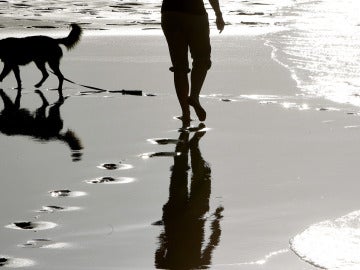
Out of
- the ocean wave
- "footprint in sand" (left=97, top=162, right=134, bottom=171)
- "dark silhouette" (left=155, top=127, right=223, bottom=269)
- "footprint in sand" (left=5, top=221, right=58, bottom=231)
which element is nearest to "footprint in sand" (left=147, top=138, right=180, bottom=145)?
"dark silhouette" (left=155, top=127, right=223, bottom=269)

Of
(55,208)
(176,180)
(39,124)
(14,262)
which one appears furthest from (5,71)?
(14,262)

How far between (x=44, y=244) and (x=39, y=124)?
4029 millimetres

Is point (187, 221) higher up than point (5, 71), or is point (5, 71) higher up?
point (187, 221)

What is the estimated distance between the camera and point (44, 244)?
429 centimetres

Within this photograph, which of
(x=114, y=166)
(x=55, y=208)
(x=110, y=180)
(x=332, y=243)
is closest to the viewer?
(x=332, y=243)

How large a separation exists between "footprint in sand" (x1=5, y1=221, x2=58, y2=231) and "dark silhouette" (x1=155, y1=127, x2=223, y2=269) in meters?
0.56

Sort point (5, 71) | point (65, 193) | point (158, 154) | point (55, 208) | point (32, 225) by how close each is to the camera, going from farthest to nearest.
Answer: point (5, 71)
point (158, 154)
point (65, 193)
point (55, 208)
point (32, 225)

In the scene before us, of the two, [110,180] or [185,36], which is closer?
[110,180]

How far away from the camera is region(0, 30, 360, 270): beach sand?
423 centimetres

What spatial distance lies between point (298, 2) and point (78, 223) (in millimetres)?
25358

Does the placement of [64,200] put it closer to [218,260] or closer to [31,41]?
[218,260]

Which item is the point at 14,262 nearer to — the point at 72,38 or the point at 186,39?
the point at 186,39

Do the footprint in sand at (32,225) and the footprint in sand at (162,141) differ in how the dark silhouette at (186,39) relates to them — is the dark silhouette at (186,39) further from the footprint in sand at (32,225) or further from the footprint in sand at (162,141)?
the footprint in sand at (32,225)

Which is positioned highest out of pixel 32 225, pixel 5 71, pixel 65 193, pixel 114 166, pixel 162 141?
pixel 32 225
